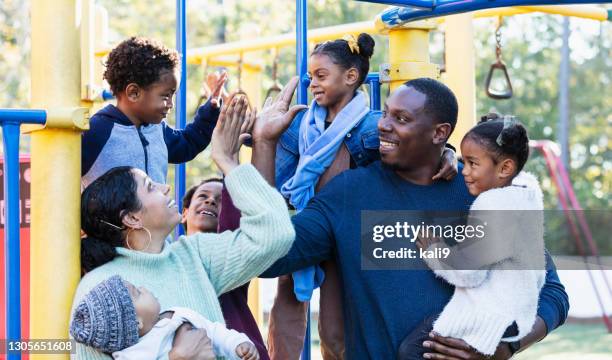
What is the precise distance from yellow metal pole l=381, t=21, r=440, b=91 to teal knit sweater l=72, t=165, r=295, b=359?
1062 mm

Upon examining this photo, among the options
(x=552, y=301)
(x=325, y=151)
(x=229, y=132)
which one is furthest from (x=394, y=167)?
(x=552, y=301)

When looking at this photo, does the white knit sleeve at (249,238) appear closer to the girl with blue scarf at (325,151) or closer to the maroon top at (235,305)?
the maroon top at (235,305)

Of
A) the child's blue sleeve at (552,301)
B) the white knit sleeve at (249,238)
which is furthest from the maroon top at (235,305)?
the child's blue sleeve at (552,301)

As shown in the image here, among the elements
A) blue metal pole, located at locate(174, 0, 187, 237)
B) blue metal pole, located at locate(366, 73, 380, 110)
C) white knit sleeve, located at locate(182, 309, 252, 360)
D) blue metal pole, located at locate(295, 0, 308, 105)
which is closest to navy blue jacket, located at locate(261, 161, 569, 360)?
white knit sleeve, located at locate(182, 309, 252, 360)

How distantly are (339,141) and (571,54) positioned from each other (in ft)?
57.1

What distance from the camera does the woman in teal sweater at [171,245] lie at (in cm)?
249

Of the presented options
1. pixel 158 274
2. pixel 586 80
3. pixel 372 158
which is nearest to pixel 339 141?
pixel 372 158

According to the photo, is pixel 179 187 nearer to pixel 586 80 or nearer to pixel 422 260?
pixel 422 260

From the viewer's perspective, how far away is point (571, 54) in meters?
19.5

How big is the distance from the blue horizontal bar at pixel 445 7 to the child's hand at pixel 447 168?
46cm

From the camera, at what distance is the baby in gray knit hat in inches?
89.2

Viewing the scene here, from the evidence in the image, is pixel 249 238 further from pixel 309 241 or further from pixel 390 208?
pixel 390 208

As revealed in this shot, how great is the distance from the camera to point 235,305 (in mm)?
2988

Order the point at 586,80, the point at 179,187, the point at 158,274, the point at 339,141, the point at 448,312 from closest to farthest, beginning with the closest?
the point at 158,274 → the point at 448,312 → the point at 339,141 → the point at 179,187 → the point at 586,80
